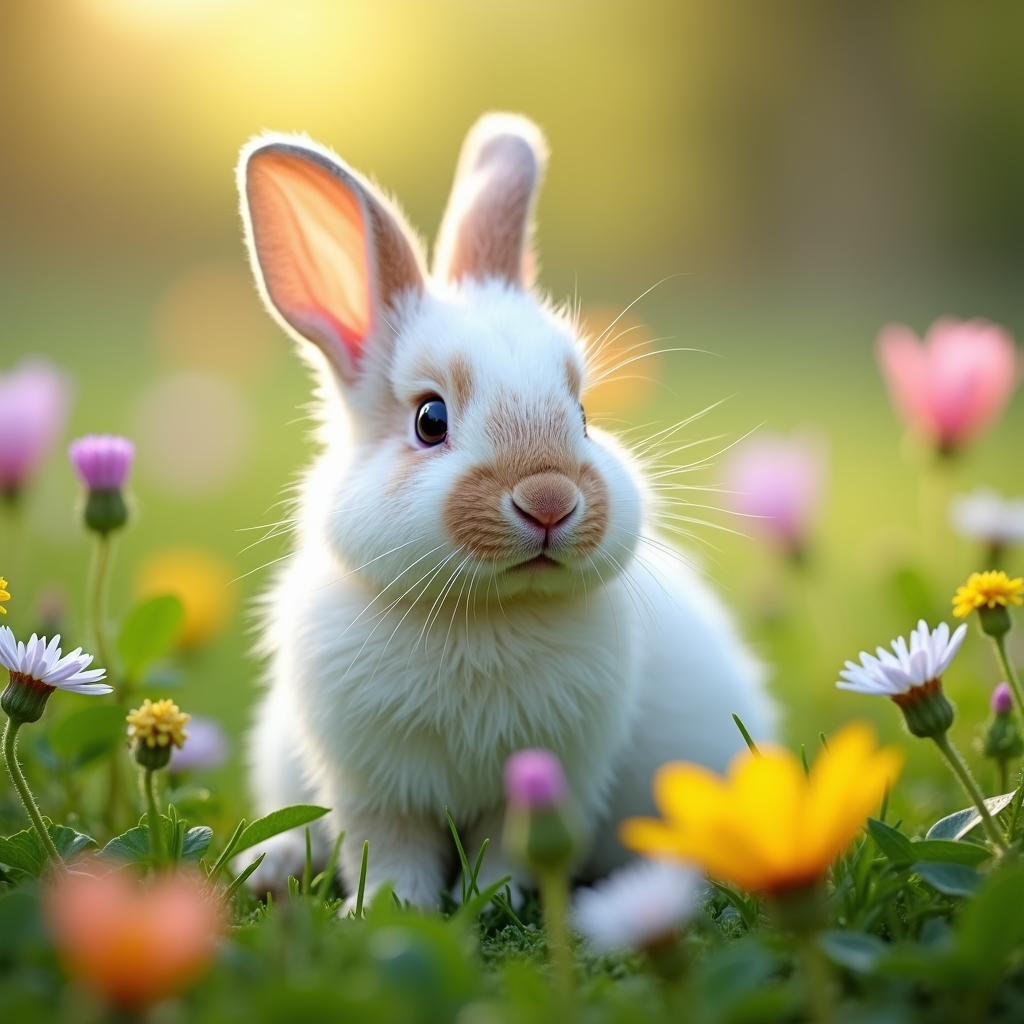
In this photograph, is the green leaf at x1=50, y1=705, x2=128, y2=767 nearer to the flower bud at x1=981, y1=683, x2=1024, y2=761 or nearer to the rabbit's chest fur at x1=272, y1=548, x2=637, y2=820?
the rabbit's chest fur at x1=272, y1=548, x2=637, y2=820

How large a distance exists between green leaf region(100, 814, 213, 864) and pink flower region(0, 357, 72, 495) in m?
1.53

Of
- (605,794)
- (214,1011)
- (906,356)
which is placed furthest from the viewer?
(906,356)

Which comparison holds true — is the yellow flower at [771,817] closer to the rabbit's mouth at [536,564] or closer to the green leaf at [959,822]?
the green leaf at [959,822]

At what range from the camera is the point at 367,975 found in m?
1.46

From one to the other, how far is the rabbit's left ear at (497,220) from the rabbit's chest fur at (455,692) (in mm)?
855

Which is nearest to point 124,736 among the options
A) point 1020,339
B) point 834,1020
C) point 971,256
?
Result: point 834,1020

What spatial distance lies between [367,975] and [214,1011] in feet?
0.76

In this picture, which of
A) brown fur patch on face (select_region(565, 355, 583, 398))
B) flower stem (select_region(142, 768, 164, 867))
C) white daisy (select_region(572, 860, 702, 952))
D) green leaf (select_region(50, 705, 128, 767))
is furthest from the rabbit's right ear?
white daisy (select_region(572, 860, 702, 952))

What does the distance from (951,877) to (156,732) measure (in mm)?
1192

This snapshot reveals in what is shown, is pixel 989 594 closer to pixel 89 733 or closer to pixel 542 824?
pixel 542 824

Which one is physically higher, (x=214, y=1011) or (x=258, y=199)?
(x=258, y=199)

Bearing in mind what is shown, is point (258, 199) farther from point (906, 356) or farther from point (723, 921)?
point (906, 356)

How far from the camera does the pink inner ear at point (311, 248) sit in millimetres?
2639

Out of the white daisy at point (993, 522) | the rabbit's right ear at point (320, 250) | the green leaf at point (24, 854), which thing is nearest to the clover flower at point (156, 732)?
the green leaf at point (24, 854)
